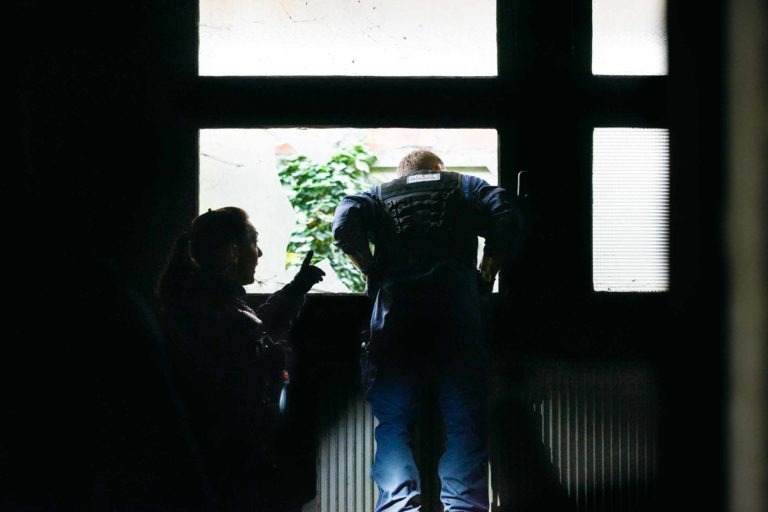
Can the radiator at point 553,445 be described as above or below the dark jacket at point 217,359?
below

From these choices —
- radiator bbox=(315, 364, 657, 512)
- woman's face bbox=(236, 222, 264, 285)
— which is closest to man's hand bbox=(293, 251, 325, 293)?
woman's face bbox=(236, 222, 264, 285)

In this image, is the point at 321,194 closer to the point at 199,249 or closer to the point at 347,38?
the point at 347,38

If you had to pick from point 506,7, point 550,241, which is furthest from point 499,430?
point 506,7

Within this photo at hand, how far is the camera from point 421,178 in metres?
3.25

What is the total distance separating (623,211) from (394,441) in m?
1.59

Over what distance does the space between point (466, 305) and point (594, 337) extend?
760mm

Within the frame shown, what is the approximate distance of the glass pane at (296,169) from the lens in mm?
3475

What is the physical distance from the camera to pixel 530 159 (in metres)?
3.44

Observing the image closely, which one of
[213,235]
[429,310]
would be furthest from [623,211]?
[213,235]

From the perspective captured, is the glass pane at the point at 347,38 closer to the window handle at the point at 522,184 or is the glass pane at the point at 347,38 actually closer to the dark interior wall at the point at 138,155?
the dark interior wall at the point at 138,155

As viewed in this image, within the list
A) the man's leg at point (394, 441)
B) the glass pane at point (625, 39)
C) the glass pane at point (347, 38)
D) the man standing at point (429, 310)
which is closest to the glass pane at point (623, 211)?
the glass pane at point (625, 39)

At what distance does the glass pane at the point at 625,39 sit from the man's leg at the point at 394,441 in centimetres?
181

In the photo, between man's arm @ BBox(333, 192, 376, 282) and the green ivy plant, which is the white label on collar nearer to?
man's arm @ BBox(333, 192, 376, 282)

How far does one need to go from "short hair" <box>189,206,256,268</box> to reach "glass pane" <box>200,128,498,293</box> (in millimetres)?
758
